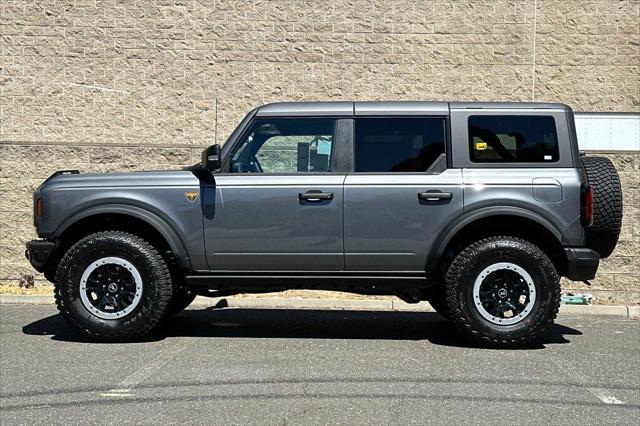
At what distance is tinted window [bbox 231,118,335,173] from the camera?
7566 millimetres

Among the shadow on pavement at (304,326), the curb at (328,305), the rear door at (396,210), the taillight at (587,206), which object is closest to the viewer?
the taillight at (587,206)

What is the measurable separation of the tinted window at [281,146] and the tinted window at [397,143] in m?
0.29

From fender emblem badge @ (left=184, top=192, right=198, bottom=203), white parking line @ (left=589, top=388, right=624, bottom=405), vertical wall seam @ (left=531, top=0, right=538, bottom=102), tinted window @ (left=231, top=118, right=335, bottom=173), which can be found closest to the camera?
white parking line @ (left=589, top=388, right=624, bottom=405)

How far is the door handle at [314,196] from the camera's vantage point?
7363mm

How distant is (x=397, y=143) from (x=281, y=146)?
3.40 feet

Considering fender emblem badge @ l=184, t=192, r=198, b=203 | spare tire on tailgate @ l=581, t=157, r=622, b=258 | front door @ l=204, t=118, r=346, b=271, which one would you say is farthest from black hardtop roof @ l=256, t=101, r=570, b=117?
fender emblem badge @ l=184, t=192, r=198, b=203

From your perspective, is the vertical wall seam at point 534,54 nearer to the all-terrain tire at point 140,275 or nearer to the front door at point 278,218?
the front door at point 278,218

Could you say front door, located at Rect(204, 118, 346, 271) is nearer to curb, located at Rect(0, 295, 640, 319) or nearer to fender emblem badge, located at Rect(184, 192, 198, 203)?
fender emblem badge, located at Rect(184, 192, 198, 203)

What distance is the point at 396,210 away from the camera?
290 inches

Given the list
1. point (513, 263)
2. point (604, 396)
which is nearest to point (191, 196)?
point (513, 263)

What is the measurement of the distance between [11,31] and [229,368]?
8297 millimetres

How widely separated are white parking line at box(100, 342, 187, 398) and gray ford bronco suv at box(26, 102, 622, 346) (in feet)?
1.33

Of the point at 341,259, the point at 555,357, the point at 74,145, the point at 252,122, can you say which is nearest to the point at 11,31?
the point at 74,145

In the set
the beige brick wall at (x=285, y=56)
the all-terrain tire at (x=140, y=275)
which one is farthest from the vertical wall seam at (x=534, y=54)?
the all-terrain tire at (x=140, y=275)
